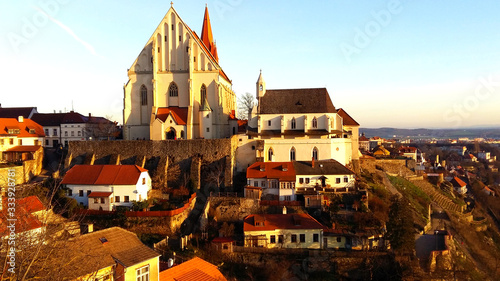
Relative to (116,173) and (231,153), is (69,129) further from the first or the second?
(231,153)

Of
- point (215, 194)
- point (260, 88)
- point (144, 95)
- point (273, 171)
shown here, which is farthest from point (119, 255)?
point (144, 95)

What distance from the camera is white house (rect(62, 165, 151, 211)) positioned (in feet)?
106

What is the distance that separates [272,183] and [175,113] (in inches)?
639

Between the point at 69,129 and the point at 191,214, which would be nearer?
the point at 191,214

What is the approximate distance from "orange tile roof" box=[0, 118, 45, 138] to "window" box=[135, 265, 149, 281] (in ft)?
119

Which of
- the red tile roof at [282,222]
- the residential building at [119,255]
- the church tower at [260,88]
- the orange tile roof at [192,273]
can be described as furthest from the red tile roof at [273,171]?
the residential building at [119,255]

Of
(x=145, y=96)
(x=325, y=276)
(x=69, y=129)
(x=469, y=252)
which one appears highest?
(x=145, y=96)

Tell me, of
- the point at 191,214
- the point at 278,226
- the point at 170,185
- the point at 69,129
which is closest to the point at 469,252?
the point at 278,226

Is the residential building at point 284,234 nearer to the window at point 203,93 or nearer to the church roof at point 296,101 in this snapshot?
the church roof at point 296,101

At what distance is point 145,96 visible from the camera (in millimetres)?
46438

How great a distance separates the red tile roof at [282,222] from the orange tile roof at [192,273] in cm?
845

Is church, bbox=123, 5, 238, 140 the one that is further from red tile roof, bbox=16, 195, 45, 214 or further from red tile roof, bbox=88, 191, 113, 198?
red tile roof, bbox=16, 195, 45, 214

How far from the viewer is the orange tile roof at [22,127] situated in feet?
142

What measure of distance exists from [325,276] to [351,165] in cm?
1982
